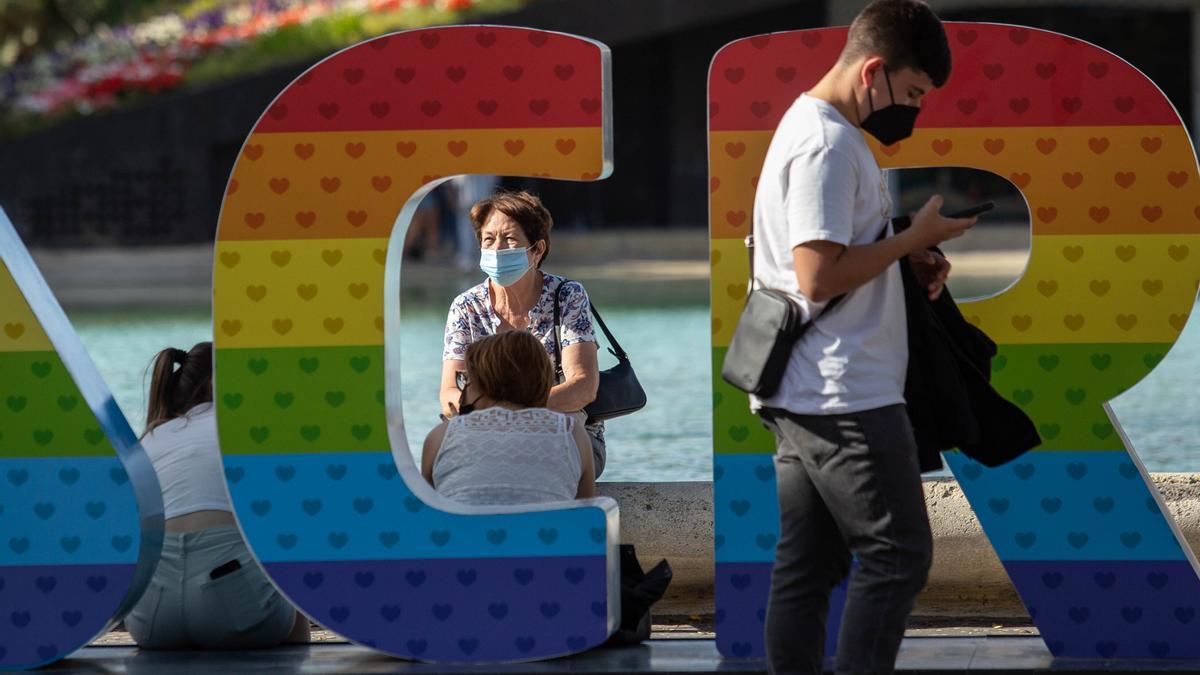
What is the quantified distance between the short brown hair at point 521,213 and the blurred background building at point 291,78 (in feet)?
45.9

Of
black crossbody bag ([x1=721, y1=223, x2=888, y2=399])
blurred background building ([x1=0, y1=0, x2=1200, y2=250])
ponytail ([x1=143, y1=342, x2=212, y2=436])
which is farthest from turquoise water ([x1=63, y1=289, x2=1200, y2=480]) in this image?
blurred background building ([x1=0, y1=0, x2=1200, y2=250])

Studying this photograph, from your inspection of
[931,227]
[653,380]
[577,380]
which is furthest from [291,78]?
[931,227]

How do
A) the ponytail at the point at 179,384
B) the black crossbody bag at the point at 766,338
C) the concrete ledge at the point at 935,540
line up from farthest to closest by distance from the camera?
the concrete ledge at the point at 935,540 → the ponytail at the point at 179,384 → the black crossbody bag at the point at 766,338

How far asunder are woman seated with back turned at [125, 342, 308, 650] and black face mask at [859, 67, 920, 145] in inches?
80.0

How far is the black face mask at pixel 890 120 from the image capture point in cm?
354

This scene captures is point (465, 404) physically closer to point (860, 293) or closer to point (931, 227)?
point (860, 293)

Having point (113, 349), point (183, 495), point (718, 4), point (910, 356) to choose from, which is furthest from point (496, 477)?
point (718, 4)

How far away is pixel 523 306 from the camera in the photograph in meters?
5.48

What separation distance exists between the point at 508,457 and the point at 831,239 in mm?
1382

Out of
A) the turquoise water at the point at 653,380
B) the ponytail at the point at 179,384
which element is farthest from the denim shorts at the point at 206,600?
the turquoise water at the point at 653,380

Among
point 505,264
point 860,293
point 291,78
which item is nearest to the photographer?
point 860,293

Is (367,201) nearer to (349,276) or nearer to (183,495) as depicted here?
(349,276)

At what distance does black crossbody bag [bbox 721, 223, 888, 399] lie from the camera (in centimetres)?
352

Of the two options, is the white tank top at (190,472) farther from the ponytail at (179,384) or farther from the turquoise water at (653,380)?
the turquoise water at (653,380)
